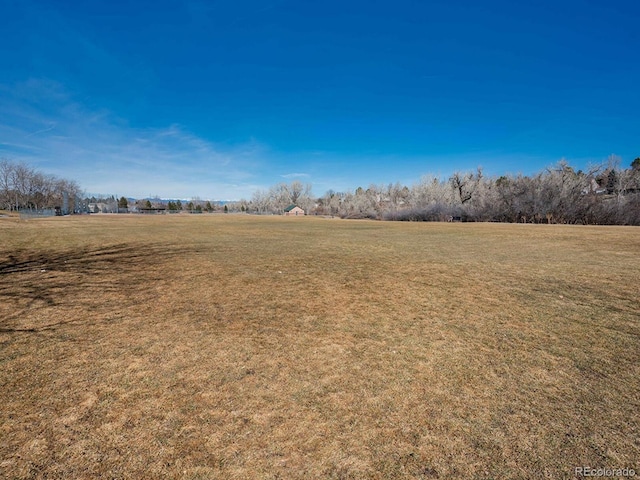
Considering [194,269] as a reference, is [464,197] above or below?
above

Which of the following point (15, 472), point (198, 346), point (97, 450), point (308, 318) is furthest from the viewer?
point (308, 318)

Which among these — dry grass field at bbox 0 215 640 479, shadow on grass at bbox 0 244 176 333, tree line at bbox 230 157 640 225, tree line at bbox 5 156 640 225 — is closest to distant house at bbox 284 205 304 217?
→ tree line at bbox 5 156 640 225

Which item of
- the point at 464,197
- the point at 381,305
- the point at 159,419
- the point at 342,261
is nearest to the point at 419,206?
the point at 464,197

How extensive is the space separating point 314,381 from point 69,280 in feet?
25.6

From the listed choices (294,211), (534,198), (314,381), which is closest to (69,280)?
(314,381)

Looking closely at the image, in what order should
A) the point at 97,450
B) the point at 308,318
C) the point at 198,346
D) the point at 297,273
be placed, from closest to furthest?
the point at 97,450 → the point at 198,346 → the point at 308,318 → the point at 297,273

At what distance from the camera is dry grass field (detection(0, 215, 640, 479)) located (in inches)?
92.0

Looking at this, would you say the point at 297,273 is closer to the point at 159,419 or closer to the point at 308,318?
the point at 308,318

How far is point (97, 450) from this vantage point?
238cm

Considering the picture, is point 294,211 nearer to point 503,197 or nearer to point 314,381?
point 503,197

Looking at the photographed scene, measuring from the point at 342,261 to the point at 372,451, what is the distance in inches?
354

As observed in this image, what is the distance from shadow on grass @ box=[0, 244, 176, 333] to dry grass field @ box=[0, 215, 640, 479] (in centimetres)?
8

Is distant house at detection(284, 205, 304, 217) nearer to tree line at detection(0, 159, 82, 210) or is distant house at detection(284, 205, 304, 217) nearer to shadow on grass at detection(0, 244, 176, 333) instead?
tree line at detection(0, 159, 82, 210)

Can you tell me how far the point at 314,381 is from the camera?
341 centimetres
